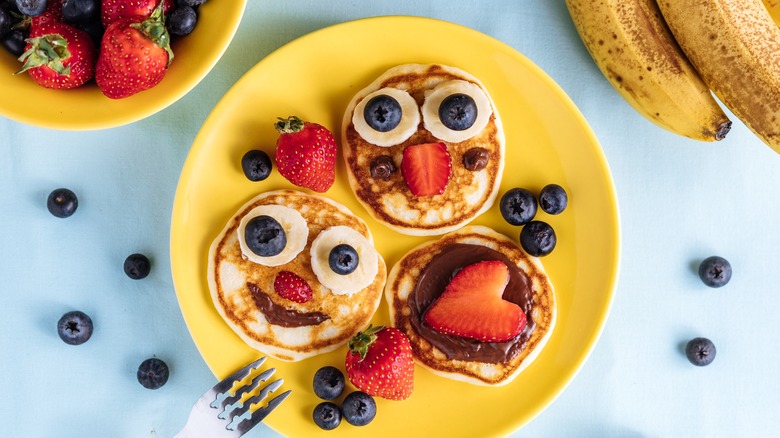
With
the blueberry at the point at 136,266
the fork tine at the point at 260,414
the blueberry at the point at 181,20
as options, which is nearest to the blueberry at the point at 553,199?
the fork tine at the point at 260,414

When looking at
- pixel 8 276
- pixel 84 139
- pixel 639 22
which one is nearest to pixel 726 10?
pixel 639 22

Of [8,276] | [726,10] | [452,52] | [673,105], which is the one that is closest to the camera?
[726,10]

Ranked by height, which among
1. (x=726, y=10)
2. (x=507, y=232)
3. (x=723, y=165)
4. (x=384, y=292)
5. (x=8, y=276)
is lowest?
(x=8, y=276)

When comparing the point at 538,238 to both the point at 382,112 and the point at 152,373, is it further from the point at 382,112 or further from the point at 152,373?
the point at 152,373

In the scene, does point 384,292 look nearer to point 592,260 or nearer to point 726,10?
point 592,260

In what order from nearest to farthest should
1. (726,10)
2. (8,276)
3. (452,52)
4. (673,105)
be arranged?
(726,10)
(673,105)
(452,52)
(8,276)

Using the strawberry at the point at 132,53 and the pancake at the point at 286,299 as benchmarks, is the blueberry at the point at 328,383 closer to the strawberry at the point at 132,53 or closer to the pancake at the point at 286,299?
the pancake at the point at 286,299

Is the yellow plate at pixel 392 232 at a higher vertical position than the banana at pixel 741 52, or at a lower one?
lower

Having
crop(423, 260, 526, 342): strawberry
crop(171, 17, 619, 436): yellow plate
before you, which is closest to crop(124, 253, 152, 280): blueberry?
crop(171, 17, 619, 436): yellow plate
